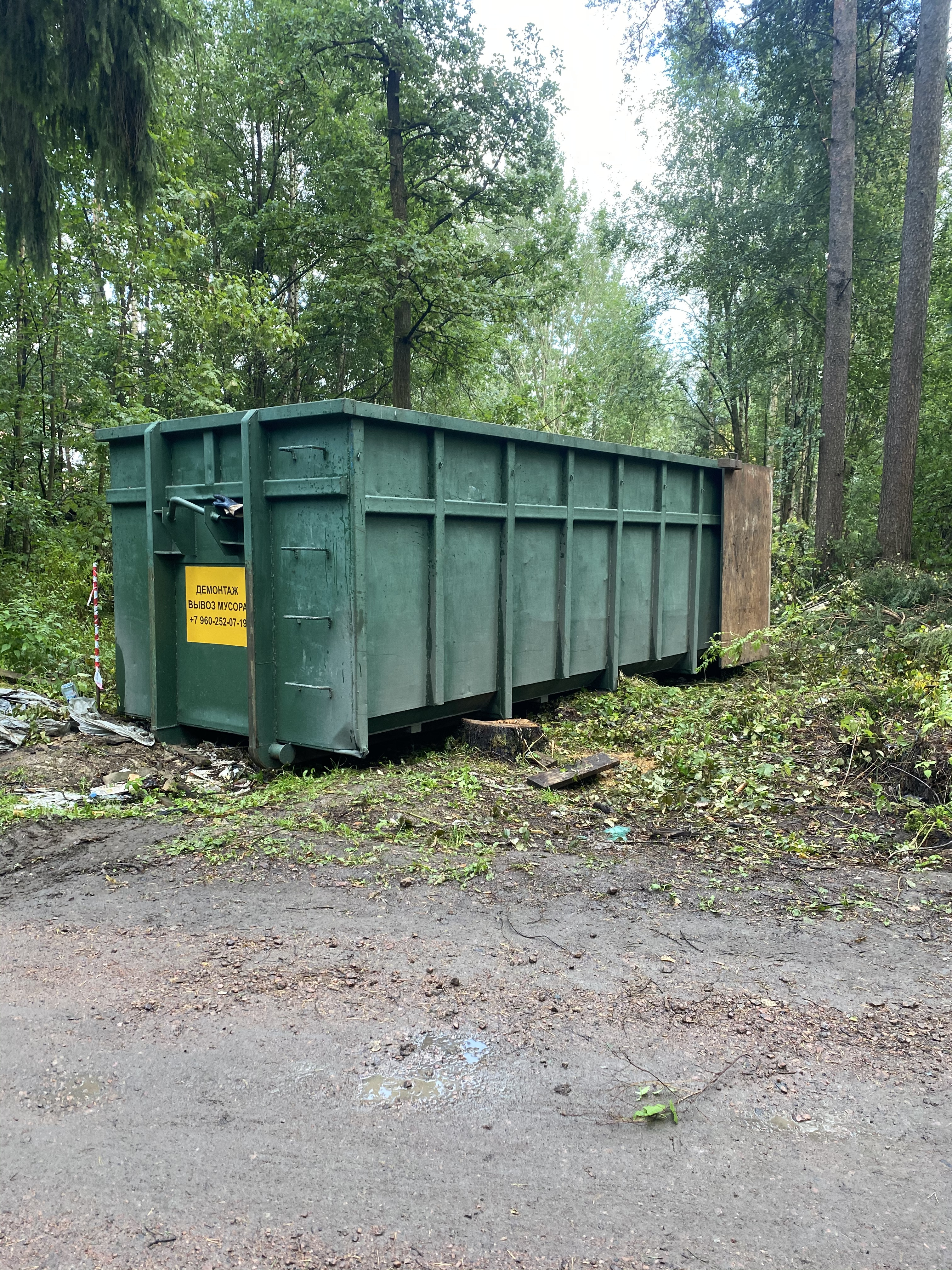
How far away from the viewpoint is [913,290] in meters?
12.1

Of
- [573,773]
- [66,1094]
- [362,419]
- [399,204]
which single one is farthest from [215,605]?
[399,204]

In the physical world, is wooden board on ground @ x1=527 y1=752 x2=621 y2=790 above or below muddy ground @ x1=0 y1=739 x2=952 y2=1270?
above

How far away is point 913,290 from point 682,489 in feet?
19.8

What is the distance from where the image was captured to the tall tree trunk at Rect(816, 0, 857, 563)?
13.3 meters

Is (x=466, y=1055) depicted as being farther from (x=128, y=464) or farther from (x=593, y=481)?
(x=593, y=481)

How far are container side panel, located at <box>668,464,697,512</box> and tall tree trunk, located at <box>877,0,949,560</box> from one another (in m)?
4.38

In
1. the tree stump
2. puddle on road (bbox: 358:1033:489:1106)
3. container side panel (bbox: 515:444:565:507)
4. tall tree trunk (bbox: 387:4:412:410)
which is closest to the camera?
puddle on road (bbox: 358:1033:489:1106)

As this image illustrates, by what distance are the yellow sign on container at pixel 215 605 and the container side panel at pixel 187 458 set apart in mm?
641

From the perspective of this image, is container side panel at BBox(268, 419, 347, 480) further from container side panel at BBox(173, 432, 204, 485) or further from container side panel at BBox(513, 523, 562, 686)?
container side panel at BBox(513, 523, 562, 686)

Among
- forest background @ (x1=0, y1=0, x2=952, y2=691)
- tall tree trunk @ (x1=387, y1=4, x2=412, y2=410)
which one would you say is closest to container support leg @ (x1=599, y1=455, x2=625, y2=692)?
forest background @ (x1=0, y1=0, x2=952, y2=691)

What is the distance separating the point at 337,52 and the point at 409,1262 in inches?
824

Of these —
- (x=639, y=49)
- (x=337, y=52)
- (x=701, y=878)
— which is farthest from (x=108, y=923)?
(x=337, y=52)

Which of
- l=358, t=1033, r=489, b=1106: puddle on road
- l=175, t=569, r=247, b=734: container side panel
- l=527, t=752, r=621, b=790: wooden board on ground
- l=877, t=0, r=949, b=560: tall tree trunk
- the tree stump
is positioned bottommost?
l=358, t=1033, r=489, b=1106: puddle on road

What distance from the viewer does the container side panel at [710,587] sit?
Result: 9.68 metres
